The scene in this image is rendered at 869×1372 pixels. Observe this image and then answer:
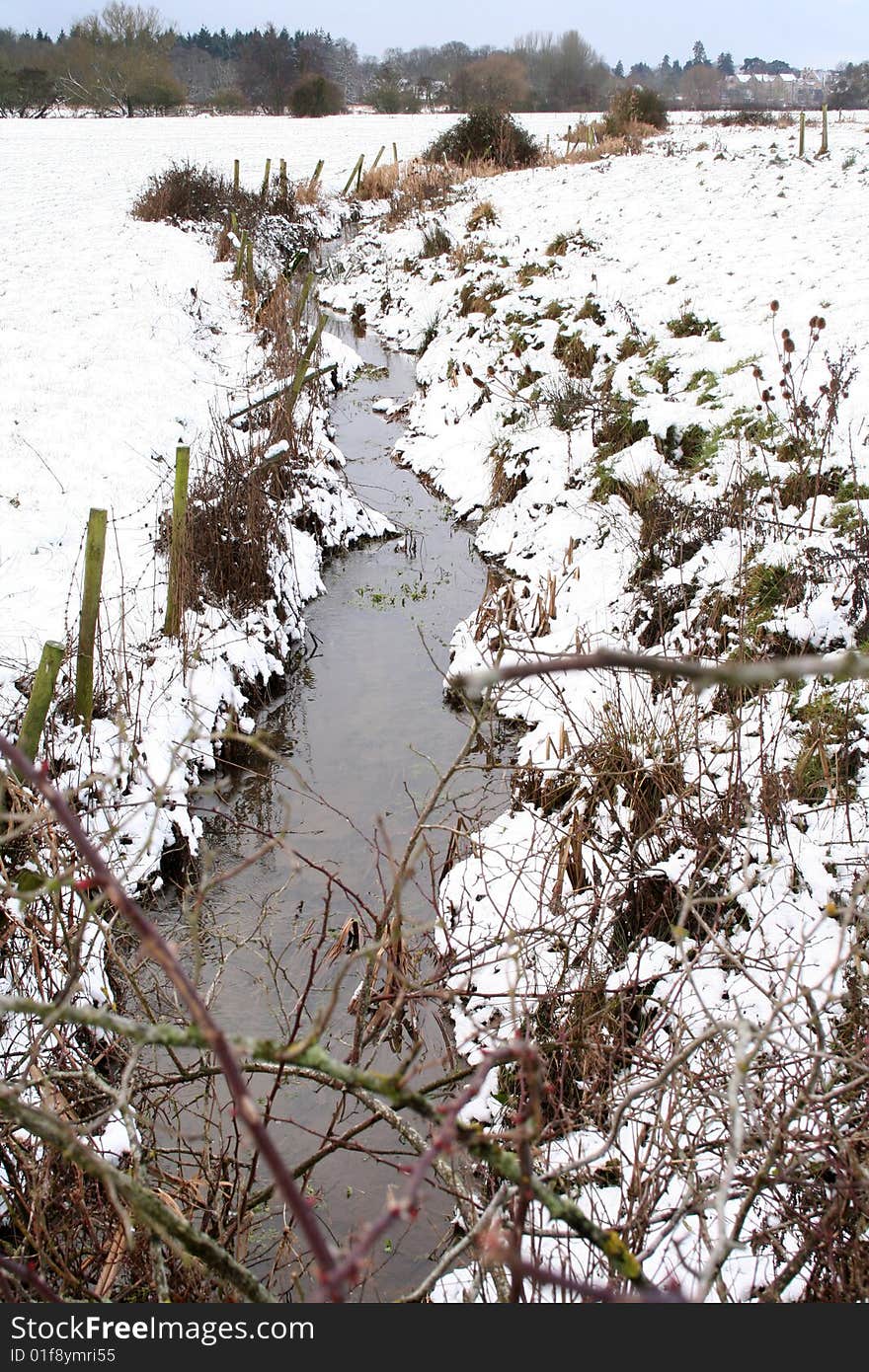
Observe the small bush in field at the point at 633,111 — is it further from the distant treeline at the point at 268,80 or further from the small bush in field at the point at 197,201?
the small bush in field at the point at 197,201

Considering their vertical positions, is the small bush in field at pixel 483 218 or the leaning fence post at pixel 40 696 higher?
the small bush in field at pixel 483 218

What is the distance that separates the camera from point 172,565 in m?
5.59

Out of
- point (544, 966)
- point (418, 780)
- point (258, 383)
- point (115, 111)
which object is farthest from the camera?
point (115, 111)

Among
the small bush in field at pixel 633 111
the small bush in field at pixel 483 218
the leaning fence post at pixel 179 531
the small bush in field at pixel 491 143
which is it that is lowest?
the leaning fence post at pixel 179 531

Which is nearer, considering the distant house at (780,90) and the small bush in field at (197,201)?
the small bush in field at (197,201)

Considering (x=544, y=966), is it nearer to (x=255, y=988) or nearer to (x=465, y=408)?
(x=255, y=988)

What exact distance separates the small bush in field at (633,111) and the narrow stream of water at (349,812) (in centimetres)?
2302

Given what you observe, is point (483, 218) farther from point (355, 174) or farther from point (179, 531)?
point (179, 531)

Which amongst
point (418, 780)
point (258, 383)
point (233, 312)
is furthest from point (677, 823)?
point (233, 312)

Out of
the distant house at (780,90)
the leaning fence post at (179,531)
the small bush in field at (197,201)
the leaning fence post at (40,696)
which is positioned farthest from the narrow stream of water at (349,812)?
the distant house at (780,90)

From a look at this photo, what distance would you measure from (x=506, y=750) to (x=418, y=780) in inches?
25.6

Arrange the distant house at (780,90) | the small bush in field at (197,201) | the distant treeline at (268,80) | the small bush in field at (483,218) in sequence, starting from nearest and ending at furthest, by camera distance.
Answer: the small bush in field at (483,218) < the small bush in field at (197,201) < the distant treeline at (268,80) < the distant house at (780,90)

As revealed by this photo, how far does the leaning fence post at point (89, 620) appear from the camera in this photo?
14.7ft

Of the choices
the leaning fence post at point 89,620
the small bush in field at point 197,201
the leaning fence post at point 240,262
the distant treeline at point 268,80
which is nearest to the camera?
the leaning fence post at point 89,620
